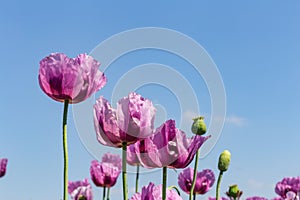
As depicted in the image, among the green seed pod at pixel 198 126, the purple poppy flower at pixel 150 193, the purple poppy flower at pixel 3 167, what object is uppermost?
the green seed pod at pixel 198 126

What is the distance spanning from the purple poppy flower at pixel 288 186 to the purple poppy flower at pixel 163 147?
3.67 m

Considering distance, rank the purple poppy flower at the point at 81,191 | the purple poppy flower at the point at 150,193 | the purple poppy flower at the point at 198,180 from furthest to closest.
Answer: the purple poppy flower at the point at 198,180, the purple poppy flower at the point at 81,191, the purple poppy flower at the point at 150,193

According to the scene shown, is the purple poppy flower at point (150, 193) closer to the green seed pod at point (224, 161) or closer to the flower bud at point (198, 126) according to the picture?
the flower bud at point (198, 126)

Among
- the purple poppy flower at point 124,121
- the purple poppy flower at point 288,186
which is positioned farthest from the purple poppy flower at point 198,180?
the purple poppy flower at point 124,121

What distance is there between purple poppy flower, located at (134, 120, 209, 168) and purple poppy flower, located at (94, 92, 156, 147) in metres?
0.05

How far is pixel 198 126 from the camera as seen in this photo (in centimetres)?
298

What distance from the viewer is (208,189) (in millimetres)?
4547

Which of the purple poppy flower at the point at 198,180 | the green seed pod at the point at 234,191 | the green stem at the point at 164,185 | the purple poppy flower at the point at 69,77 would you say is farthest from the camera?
the purple poppy flower at the point at 198,180

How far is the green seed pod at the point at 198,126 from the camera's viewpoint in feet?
9.75

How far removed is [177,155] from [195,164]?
3.36 ft

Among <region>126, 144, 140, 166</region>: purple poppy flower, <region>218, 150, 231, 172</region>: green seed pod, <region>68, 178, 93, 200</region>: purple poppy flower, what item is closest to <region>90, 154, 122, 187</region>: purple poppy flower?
<region>68, 178, 93, 200</region>: purple poppy flower

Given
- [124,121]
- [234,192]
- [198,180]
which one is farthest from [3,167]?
[124,121]

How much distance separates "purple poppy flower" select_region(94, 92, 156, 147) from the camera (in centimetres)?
173

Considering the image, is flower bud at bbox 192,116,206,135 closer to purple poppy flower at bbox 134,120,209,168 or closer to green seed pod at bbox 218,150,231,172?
green seed pod at bbox 218,150,231,172
